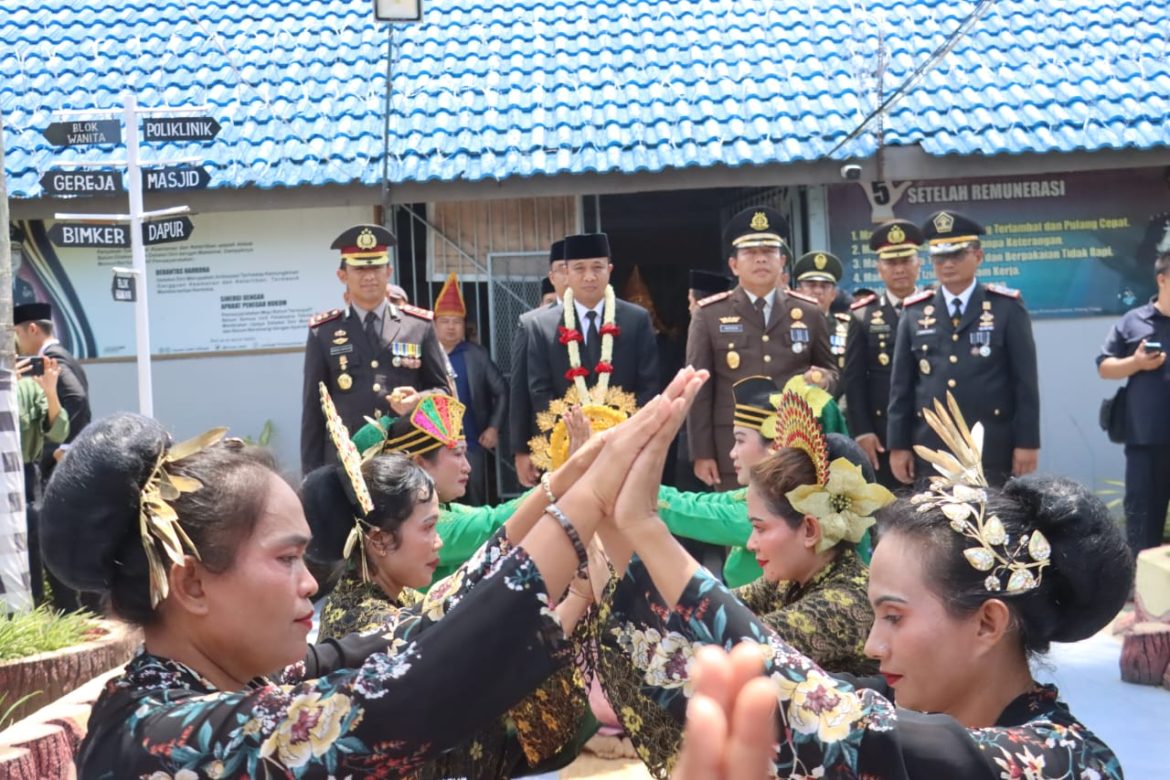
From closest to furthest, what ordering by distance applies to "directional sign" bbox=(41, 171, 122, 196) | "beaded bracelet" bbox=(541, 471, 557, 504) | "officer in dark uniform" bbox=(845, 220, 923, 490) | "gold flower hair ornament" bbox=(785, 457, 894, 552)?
"beaded bracelet" bbox=(541, 471, 557, 504), "gold flower hair ornament" bbox=(785, 457, 894, 552), "directional sign" bbox=(41, 171, 122, 196), "officer in dark uniform" bbox=(845, 220, 923, 490)

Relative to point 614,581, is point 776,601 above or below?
below

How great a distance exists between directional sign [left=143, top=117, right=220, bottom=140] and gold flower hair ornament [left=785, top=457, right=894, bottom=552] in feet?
17.3

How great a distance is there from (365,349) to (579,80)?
4409mm

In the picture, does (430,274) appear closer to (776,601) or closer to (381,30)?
(381,30)

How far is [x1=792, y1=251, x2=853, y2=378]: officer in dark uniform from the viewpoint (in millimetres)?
8344

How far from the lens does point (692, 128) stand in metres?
9.91

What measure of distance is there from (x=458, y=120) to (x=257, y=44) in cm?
234

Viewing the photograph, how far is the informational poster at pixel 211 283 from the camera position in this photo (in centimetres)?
1005

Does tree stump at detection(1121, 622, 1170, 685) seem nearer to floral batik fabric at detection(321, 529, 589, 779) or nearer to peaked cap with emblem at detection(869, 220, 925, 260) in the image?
peaked cap with emblem at detection(869, 220, 925, 260)

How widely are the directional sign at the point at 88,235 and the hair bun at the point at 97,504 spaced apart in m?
5.77

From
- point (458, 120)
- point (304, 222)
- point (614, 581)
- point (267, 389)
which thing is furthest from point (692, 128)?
point (614, 581)

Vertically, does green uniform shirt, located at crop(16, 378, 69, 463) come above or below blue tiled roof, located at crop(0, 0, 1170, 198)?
below

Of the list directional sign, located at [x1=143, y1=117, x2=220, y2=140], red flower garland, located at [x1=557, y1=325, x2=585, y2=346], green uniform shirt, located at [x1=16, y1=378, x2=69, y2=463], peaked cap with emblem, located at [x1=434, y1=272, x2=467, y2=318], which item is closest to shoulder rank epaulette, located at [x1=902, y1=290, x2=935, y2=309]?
red flower garland, located at [x1=557, y1=325, x2=585, y2=346]

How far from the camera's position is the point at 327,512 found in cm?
325
